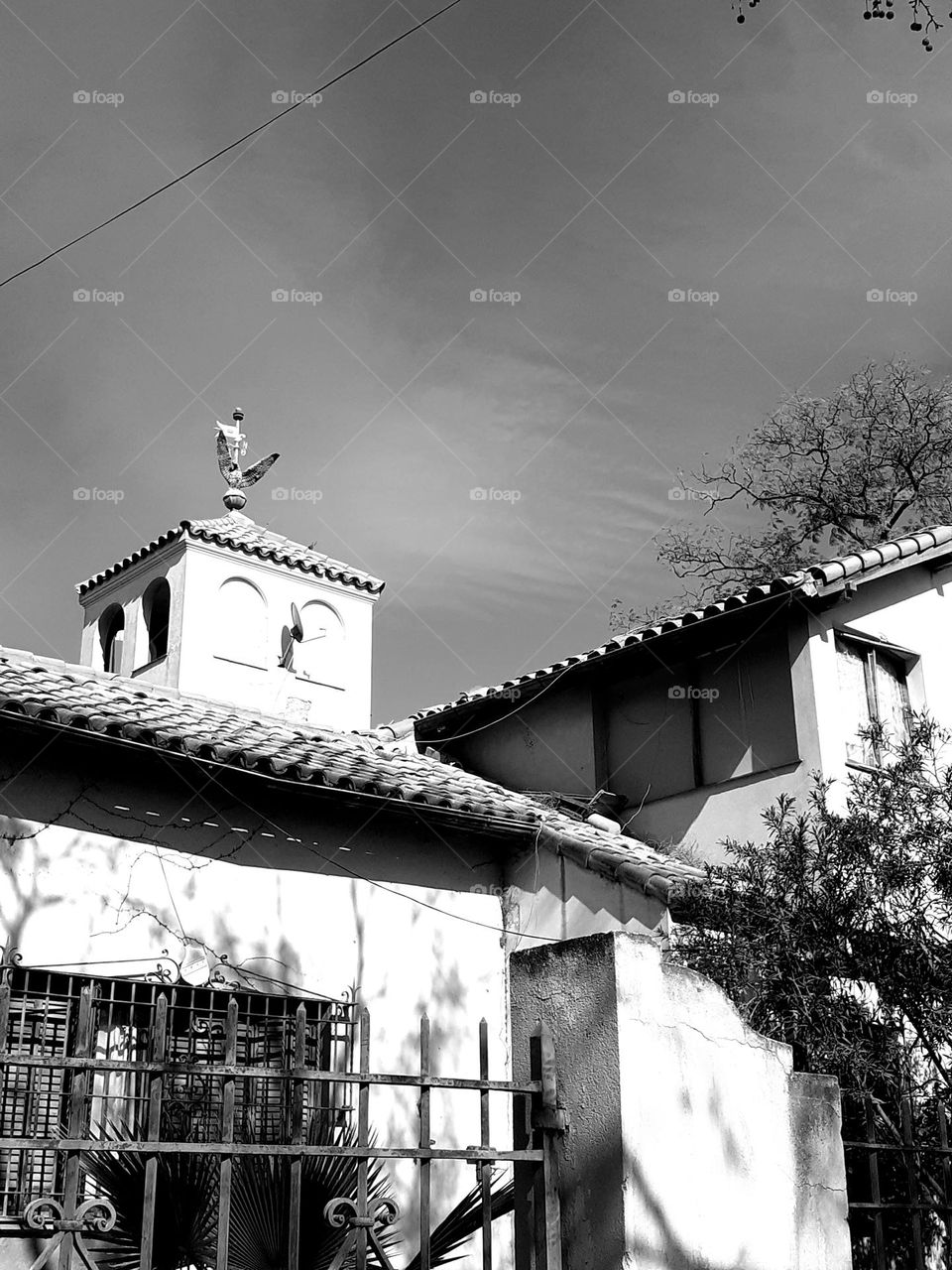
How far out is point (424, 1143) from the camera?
12.8ft

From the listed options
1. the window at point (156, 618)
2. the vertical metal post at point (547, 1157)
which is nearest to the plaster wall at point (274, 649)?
the window at point (156, 618)

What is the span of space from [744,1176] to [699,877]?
20.4ft

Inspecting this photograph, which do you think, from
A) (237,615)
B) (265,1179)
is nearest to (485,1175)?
(265,1179)

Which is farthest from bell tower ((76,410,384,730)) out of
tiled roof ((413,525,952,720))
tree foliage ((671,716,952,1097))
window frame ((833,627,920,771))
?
tree foliage ((671,716,952,1097))

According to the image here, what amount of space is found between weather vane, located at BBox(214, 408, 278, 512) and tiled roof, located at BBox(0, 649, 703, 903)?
1242 centimetres

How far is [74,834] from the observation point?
898 centimetres

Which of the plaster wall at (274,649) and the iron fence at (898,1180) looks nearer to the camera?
the iron fence at (898,1180)

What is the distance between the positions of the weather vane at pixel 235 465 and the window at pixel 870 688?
47.1 feet

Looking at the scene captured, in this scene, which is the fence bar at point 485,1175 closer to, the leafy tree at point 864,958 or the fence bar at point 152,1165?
the fence bar at point 152,1165

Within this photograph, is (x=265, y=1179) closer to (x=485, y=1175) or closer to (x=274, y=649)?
(x=485, y=1175)

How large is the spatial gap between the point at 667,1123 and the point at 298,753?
21.1 feet

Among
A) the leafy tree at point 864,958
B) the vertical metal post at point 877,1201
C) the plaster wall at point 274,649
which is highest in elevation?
the plaster wall at point 274,649

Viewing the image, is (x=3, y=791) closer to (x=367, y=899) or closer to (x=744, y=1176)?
(x=367, y=899)

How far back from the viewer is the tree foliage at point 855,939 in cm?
718
